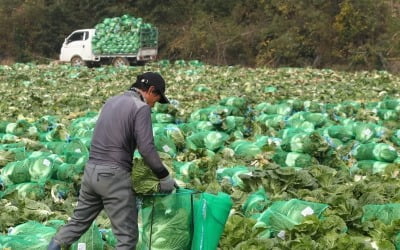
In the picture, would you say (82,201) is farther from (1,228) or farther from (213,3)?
(213,3)

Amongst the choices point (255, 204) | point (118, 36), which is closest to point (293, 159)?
point (255, 204)

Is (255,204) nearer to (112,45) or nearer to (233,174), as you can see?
A: (233,174)

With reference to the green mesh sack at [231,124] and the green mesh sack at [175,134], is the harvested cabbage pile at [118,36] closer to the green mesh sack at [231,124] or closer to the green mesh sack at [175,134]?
the green mesh sack at [231,124]

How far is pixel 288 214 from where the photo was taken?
16.1 ft

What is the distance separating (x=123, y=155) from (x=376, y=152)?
4.28m

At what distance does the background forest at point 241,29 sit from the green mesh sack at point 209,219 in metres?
24.7

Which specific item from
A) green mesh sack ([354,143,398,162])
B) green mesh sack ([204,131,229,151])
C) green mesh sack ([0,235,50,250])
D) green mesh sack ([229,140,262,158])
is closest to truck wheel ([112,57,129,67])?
green mesh sack ([204,131,229,151])

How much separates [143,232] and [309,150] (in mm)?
3613

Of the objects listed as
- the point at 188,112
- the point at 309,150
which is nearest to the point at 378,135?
the point at 309,150

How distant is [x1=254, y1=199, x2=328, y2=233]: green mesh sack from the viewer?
4828 millimetres

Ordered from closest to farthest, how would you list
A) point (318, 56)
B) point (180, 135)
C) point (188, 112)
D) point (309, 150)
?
point (309, 150) < point (180, 135) < point (188, 112) < point (318, 56)

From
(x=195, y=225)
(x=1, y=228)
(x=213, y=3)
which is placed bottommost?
(x=1, y=228)

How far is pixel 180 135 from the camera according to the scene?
341 inches

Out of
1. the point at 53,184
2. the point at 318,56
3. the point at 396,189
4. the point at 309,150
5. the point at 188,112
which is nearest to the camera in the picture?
the point at 396,189
